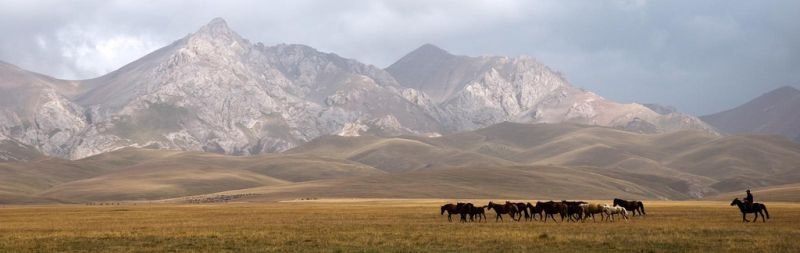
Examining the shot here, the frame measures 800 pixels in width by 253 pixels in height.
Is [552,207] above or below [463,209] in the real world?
above

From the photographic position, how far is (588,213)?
62625 mm

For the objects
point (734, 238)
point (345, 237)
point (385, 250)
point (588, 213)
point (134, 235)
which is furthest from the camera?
point (588, 213)

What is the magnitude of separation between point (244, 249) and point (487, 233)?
14.3 meters

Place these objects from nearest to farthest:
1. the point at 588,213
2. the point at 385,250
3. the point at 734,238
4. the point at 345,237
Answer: the point at 385,250
the point at 734,238
the point at 345,237
the point at 588,213

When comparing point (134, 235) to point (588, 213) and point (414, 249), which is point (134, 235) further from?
point (588, 213)

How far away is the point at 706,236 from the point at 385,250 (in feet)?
57.3

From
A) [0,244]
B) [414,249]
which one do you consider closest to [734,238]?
[414,249]

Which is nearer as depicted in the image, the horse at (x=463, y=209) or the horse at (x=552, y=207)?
the horse at (x=552, y=207)

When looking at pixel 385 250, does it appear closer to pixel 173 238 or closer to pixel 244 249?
pixel 244 249

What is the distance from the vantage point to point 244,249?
3916cm

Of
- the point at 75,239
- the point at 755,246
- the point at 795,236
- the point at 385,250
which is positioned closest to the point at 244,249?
the point at 385,250

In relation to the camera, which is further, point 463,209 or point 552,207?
point 463,209

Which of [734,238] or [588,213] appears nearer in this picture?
[734,238]

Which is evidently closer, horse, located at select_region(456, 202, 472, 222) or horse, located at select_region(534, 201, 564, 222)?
horse, located at select_region(534, 201, 564, 222)
